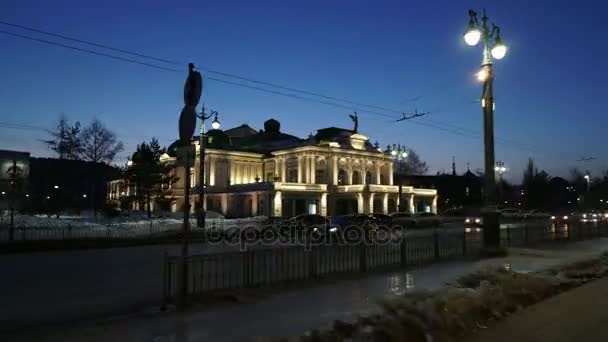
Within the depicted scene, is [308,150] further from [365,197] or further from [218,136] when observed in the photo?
[218,136]

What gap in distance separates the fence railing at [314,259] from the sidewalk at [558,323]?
5.13 metres

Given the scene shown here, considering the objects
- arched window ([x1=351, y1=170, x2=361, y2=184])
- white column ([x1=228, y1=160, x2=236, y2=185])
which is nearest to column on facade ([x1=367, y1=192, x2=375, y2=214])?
arched window ([x1=351, y1=170, x2=361, y2=184])

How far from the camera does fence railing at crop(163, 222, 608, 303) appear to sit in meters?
10.3

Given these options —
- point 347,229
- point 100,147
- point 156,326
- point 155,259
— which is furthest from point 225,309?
point 100,147

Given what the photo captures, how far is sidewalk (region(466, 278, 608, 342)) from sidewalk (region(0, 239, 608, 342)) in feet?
7.48

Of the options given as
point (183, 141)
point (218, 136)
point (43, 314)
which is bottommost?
point (43, 314)

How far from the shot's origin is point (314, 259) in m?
11.6

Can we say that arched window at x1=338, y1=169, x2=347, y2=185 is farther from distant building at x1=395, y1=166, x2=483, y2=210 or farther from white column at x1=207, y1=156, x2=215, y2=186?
distant building at x1=395, y1=166, x2=483, y2=210

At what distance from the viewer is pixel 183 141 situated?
9.01m

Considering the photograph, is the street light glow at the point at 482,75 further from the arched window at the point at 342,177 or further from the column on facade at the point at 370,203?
the arched window at the point at 342,177

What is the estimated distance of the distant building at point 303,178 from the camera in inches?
2420

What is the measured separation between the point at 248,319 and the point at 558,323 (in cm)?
483

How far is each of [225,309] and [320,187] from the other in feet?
182

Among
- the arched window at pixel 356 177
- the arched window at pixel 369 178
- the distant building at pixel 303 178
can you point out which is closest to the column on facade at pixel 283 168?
the distant building at pixel 303 178
